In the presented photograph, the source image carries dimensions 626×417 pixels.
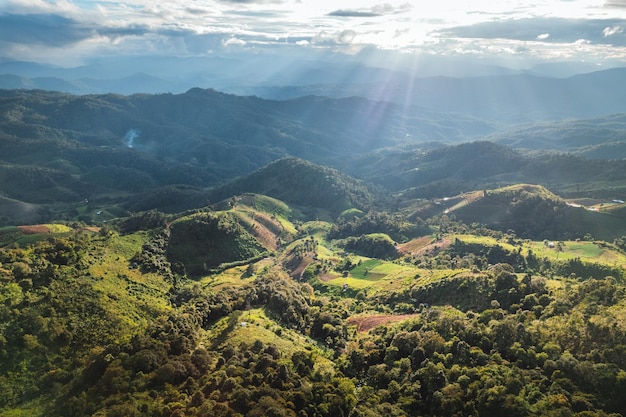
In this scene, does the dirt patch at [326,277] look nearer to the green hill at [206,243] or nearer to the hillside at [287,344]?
the hillside at [287,344]

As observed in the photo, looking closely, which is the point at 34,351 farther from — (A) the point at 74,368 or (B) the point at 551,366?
(B) the point at 551,366

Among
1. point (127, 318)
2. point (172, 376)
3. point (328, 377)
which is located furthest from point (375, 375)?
point (127, 318)

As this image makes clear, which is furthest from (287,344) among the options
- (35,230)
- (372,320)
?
(35,230)

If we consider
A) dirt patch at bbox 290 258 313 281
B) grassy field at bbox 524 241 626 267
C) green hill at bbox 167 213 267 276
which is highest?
green hill at bbox 167 213 267 276

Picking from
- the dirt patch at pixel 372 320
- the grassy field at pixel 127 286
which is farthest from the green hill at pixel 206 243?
the dirt patch at pixel 372 320

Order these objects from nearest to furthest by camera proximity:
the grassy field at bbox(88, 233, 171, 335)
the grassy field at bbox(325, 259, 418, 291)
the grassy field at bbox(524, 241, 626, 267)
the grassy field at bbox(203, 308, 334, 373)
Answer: the grassy field at bbox(203, 308, 334, 373) < the grassy field at bbox(88, 233, 171, 335) < the grassy field at bbox(325, 259, 418, 291) < the grassy field at bbox(524, 241, 626, 267)

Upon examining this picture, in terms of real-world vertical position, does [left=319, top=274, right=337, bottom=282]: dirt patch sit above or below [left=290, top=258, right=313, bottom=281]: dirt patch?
above

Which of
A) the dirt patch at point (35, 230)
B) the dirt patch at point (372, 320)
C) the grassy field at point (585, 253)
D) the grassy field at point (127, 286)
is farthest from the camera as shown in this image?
the dirt patch at point (35, 230)

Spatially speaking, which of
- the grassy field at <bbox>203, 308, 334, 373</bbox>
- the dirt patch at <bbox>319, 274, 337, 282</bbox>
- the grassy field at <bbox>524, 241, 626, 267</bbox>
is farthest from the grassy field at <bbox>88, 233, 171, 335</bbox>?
the grassy field at <bbox>524, 241, 626, 267</bbox>

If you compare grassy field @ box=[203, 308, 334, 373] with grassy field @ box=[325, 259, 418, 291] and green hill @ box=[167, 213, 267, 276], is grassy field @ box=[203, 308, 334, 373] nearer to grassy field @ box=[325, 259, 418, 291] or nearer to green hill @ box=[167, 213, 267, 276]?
grassy field @ box=[325, 259, 418, 291]

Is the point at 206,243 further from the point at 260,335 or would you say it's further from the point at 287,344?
the point at 287,344
